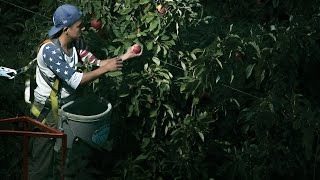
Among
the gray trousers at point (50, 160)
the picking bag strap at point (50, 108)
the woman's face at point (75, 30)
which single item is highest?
the woman's face at point (75, 30)

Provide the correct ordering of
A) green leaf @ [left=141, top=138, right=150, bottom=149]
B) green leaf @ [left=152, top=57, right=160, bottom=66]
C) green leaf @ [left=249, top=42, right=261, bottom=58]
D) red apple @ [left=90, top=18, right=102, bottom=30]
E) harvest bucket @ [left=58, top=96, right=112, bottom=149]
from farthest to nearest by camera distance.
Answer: red apple @ [left=90, top=18, right=102, bottom=30]
green leaf @ [left=141, top=138, right=150, bottom=149]
green leaf @ [left=152, top=57, right=160, bottom=66]
green leaf @ [left=249, top=42, right=261, bottom=58]
harvest bucket @ [left=58, top=96, right=112, bottom=149]

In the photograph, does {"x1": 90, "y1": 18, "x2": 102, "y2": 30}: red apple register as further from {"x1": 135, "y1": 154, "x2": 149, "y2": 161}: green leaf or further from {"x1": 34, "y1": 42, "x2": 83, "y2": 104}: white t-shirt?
{"x1": 135, "y1": 154, "x2": 149, "y2": 161}: green leaf

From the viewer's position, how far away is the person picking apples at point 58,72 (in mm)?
4699

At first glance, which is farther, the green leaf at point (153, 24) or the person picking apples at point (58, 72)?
the green leaf at point (153, 24)

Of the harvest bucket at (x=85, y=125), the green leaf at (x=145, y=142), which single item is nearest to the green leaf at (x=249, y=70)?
the green leaf at (x=145, y=142)

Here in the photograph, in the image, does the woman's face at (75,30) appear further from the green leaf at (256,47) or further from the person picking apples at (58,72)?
the green leaf at (256,47)

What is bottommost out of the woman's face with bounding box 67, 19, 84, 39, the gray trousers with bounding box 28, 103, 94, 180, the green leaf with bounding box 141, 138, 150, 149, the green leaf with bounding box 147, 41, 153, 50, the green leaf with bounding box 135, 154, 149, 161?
the green leaf with bounding box 135, 154, 149, 161

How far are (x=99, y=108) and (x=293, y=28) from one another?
4.32 feet

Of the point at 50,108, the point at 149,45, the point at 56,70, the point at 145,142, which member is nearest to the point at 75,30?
the point at 56,70

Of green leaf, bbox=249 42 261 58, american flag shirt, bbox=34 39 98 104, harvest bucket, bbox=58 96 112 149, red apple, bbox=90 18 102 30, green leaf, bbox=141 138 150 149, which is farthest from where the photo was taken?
red apple, bbox=90 18 102 30

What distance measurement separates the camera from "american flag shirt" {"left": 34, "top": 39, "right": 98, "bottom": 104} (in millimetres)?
4691

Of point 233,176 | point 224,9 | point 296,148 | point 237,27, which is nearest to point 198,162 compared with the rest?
point 233,176

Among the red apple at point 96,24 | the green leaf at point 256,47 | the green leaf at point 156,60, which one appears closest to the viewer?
the green leaf at point 256,47

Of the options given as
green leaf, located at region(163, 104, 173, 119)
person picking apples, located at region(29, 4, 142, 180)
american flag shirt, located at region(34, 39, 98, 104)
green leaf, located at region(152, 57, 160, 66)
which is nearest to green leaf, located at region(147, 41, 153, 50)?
green leaf, located at region(152, 57, 160, 66)
